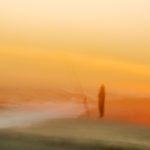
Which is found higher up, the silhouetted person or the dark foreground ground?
the silhouetted person

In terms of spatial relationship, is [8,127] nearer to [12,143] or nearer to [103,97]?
[12,143]

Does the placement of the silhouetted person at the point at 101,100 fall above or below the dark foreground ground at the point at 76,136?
above

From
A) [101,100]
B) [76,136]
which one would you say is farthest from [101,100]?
[76,136]

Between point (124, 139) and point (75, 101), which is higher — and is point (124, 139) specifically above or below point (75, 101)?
below

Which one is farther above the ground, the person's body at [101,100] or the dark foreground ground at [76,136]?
the person's body at [101,100]

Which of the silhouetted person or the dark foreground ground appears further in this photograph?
the silhouetted person

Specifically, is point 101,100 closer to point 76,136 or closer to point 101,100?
point 101,100

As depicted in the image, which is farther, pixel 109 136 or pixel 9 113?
pixel 9 113

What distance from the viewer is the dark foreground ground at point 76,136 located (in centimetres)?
268

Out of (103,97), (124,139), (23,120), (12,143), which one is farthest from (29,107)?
(124,139)

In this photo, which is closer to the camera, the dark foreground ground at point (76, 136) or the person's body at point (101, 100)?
the dark foreground ground at point (76, 136)

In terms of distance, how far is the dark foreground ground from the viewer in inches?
106

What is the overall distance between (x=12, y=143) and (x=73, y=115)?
49cm

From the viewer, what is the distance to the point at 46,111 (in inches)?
114
